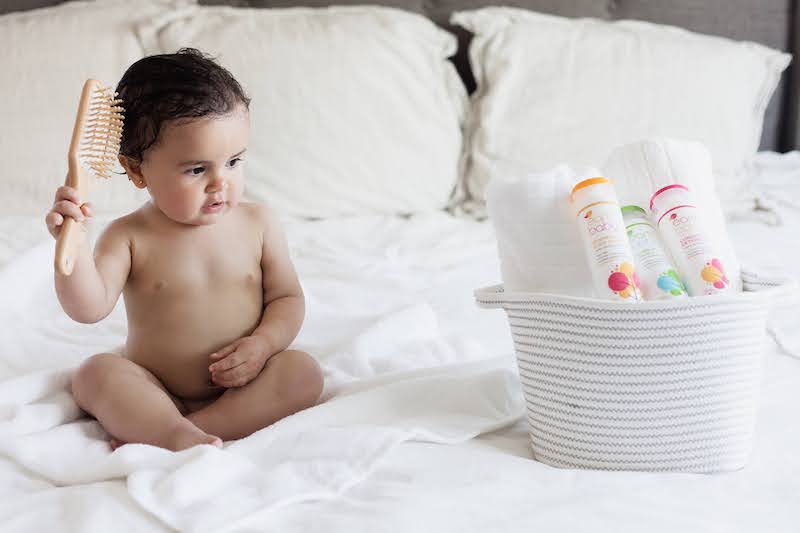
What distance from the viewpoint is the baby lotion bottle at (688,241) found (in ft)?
3.12

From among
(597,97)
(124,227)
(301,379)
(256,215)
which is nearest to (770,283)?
(301,379)

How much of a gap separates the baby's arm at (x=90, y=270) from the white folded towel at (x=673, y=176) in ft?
1.87

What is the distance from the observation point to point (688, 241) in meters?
0.98

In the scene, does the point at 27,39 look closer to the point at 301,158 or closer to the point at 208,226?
the point at 301,158

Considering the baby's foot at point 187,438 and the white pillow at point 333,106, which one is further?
the white pillow at point 333,106

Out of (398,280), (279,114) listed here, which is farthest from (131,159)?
(279,114)

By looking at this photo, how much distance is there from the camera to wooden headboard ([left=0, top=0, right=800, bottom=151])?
228 cm

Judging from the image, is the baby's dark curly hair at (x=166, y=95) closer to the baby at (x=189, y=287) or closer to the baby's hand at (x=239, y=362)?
the baby at (x=189, y=287)

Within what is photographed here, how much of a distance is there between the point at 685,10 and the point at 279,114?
105cm

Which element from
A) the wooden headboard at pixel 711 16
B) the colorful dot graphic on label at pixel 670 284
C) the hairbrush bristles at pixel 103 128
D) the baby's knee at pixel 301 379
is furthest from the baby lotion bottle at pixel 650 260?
the wooden headboard at pixel 711 16

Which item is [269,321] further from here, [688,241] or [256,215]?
[688,241]

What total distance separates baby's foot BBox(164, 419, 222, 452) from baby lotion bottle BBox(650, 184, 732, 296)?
1.65 ft

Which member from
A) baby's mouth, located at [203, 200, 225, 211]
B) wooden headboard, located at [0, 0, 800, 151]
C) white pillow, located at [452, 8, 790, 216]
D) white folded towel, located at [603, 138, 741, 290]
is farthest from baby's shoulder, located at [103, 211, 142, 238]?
wooden headboard, located at [0, 0, 800, 151]

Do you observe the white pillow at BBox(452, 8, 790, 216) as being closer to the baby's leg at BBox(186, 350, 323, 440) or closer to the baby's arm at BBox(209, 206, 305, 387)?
the baby's arm at BBox(209, 206, 305, 387)
